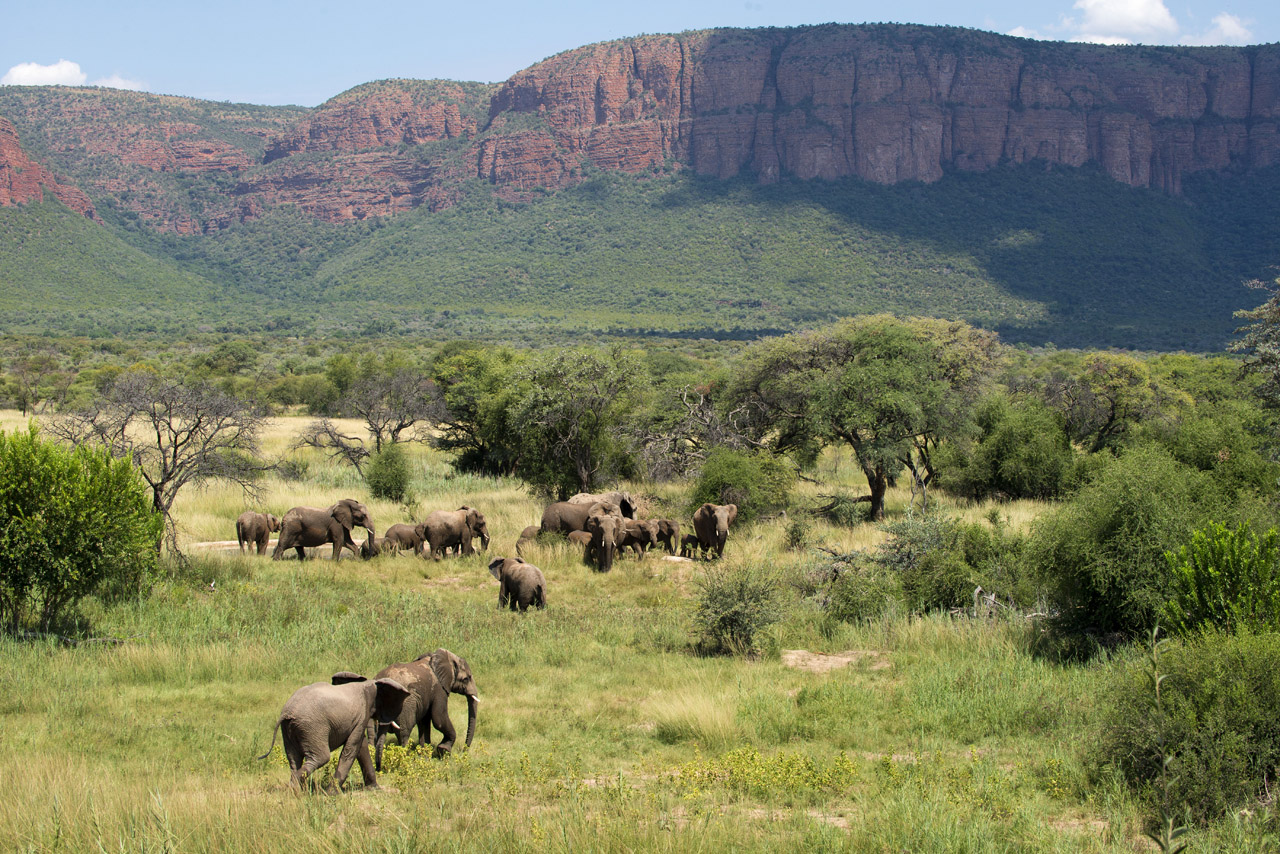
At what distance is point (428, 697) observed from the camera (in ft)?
25.3

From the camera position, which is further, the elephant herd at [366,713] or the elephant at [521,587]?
the elephant at [521,587]

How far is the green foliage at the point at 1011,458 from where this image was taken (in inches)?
971

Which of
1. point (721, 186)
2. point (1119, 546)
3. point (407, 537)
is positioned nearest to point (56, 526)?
point (407, 537)

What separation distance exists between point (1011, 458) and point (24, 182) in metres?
140

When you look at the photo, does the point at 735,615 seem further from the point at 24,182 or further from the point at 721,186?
the point at 24,182

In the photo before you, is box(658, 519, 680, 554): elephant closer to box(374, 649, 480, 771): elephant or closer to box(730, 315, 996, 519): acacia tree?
box(730, 315, 996, 519): acacia tree

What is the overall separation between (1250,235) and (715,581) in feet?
407

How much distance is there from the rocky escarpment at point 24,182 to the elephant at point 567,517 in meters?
131

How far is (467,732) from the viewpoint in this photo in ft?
26.8

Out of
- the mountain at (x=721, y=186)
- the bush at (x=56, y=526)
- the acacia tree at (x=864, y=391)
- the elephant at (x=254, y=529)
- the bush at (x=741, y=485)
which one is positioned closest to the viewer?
the bush at (x=56, y=526)

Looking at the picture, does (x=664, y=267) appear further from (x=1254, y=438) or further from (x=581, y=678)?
(x=581, y=678)

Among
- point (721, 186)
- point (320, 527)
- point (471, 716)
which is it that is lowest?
point (320, 527)

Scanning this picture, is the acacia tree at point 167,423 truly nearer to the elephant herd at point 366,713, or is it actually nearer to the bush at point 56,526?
the bush at point 56,526

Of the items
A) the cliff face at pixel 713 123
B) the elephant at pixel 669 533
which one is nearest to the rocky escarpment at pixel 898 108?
the cliff face at pixel 713 123
